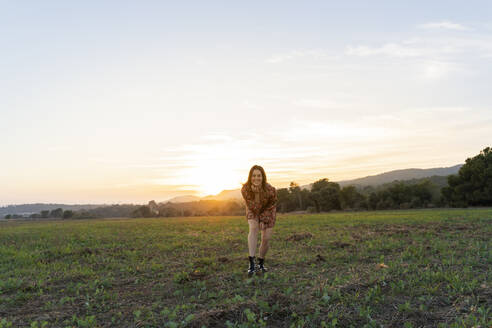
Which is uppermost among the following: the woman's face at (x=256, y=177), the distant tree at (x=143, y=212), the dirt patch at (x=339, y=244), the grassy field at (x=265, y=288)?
the woman's face at (x=256, y=177)

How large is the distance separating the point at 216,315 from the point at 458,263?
5726 millimetres

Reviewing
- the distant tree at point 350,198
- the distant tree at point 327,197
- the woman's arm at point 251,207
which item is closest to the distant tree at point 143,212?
the distant tree at point 327,197

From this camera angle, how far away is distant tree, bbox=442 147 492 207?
147 feet

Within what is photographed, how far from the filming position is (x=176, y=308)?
17.8 ft

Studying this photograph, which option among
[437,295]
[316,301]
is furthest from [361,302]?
[437,295]

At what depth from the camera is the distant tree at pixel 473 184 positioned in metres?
44.7

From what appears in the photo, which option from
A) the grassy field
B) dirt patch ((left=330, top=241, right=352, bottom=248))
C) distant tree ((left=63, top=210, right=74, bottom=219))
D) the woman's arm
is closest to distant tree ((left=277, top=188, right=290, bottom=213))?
distant tree ((left=63, top=210, right=74, bottom=219))

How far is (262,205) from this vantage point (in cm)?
791

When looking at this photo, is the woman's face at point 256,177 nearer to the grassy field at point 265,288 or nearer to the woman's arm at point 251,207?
the woman's arm at point 251,207

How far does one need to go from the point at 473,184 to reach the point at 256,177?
48711 mm

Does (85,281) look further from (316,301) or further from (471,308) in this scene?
(471,308)

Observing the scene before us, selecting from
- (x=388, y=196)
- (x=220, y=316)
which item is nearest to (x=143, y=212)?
(x=388, y=196)

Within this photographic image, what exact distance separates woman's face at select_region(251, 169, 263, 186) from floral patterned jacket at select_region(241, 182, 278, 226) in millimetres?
199

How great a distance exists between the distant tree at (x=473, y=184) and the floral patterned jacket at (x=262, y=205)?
47052 mm
